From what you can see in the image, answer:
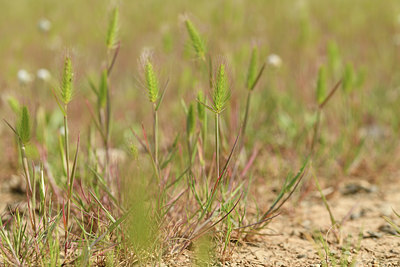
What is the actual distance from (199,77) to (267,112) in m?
1.03

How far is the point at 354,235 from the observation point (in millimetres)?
1617

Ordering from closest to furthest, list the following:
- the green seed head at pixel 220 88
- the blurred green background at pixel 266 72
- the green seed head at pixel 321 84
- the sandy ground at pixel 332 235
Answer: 1. the green seed head at pixel 220 88
2. the sandy ground at pixel 332 235
3. the green seed head at pixel 321 84
4. the blurred green background at pixel 266 72

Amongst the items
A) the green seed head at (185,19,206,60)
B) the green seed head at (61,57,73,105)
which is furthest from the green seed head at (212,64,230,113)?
the green seed head at (61,57,73,105)

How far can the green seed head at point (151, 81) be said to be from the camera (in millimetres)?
1295

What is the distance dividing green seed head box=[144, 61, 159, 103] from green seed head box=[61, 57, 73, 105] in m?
0.22

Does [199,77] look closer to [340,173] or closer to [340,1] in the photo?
[340,173]

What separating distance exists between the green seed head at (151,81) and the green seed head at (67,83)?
0.73 ft

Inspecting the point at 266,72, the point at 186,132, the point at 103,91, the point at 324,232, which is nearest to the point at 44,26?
the point at 103,91

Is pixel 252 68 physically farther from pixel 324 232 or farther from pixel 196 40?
pixel 324 232

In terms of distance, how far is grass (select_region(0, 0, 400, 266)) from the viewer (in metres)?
1.31

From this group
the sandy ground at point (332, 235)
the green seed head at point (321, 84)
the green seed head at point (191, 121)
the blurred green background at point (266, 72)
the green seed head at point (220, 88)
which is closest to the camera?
the green seed head at point (220, 88)

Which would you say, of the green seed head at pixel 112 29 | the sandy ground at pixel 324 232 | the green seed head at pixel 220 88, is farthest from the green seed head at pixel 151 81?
the sandy ground at pixel 324 232

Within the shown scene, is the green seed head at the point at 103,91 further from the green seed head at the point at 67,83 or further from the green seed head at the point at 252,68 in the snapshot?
the green seed head at the point at 252,68

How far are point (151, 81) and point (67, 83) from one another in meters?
0.25
